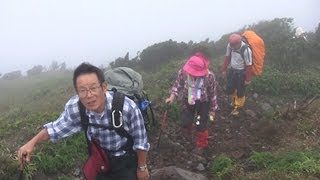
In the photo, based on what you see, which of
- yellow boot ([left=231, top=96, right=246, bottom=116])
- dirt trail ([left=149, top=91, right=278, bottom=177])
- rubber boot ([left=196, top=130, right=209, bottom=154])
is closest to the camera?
dirt trail ([left=149, top=91, right=278, bottom=177])

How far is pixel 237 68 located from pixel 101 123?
676 cm

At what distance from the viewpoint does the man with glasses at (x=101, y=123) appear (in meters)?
4.51

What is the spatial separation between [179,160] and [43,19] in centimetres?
17717

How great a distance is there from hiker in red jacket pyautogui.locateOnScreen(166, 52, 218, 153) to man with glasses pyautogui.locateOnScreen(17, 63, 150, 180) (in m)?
3.14

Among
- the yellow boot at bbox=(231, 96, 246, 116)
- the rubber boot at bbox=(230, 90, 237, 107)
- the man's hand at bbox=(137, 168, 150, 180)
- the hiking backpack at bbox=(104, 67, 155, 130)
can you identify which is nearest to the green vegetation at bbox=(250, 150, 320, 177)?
the hiking backpack at bbox=(104, 67, 155, 130)

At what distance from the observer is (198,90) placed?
8.41 metres

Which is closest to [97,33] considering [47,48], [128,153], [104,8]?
[104,8]

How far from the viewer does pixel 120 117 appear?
15.0 feet

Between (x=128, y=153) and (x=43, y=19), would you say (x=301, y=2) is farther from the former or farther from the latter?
(x=128, y=153)

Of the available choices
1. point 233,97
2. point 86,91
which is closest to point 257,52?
point 233,97

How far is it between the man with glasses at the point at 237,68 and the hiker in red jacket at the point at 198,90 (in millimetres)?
2213

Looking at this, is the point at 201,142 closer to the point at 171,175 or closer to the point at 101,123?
the point at 171,175

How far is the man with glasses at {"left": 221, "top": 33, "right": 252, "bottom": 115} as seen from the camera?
1051cm

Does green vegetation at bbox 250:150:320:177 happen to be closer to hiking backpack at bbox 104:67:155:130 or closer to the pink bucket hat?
the pink bucket hat
